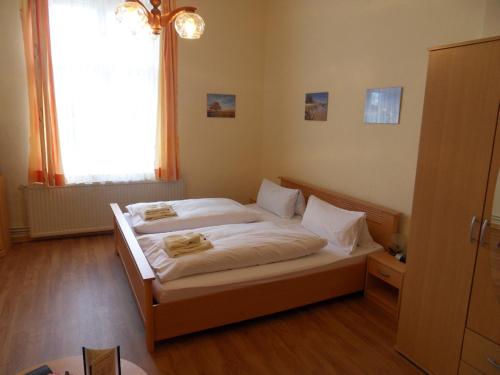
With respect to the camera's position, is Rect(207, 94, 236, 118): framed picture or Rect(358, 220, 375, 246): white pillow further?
Rect(207, 94, 236, 118): framed picture

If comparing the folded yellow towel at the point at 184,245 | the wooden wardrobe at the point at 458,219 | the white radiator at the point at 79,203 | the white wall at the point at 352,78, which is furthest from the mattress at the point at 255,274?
the white radiator at the point at 79,203

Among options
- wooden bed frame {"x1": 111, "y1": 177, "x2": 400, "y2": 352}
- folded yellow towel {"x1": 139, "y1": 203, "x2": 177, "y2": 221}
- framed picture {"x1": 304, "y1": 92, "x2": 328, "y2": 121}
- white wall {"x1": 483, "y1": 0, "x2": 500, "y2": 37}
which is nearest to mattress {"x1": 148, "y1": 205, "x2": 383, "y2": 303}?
wooden bed frame {"x1": 111, "y1": 177, "x2": 400, "y2": 352}

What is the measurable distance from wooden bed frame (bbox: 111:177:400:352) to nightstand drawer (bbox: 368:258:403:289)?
9 centimetres

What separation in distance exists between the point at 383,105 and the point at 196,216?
6.64 feet

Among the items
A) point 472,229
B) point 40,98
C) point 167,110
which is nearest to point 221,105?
point 167,110

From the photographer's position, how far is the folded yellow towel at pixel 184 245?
8.67 ft

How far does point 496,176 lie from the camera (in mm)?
1808

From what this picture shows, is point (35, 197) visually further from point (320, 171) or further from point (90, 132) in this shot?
point (320, 171)

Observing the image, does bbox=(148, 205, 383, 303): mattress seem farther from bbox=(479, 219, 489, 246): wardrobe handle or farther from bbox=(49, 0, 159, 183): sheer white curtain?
bbox=(49, 0, 159, 183): sheer white curtain

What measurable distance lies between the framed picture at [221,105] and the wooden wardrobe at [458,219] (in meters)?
3.23

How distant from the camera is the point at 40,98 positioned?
3932 millimetres

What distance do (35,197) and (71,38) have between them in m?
1.84

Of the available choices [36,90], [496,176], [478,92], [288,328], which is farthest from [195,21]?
[36,90]

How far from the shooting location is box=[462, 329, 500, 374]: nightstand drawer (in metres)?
1.86
